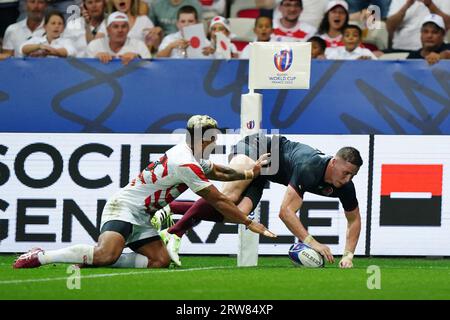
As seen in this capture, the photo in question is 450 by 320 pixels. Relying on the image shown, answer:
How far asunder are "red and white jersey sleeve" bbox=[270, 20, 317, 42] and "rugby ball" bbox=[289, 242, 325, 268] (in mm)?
5695

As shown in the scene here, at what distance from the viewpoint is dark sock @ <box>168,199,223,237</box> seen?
43.4 ft

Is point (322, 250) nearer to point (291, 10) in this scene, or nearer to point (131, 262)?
point (131, 262)

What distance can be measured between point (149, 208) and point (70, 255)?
3.20 feet

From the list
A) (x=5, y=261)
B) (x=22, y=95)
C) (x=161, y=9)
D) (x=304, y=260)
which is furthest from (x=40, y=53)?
(x=304, y=260)

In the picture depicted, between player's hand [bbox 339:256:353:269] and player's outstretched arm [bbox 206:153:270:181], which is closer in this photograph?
player's outstretched arm [bbox 206:153:270:181]

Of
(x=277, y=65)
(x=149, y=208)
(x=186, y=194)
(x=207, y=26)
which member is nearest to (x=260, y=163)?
(x=149, y=208)

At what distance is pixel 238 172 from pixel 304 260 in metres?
1.19

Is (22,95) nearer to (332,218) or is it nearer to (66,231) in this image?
(66,231)

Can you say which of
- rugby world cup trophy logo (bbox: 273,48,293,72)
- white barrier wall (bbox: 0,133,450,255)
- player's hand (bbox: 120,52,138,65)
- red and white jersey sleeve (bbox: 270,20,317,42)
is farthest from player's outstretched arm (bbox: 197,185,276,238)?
red and white jersey sleeve (bbox: 270,20,317,42)

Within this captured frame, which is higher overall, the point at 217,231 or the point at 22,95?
the point at 22,95

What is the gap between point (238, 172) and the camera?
1283cm

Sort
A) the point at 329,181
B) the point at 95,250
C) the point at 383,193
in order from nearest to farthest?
the point at 95,250 < the point at 329,181 < the point at 383,193

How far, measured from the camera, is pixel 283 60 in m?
14.0

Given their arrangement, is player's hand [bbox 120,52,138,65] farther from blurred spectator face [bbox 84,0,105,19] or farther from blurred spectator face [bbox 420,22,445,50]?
blurred spectator face [bbox 420,22,445,50]
